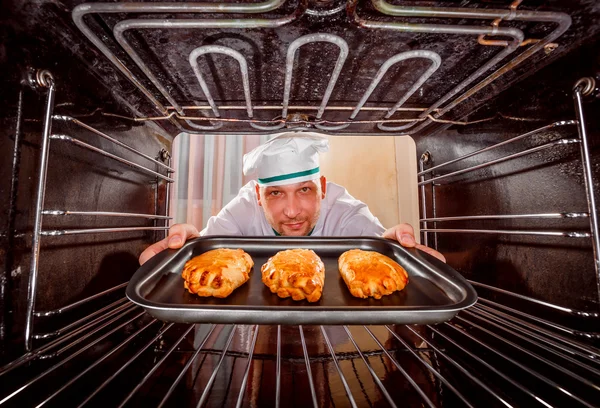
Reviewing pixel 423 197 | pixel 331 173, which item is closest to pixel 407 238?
pixel 423 197

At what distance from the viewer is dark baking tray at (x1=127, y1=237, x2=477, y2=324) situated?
2.51 feet

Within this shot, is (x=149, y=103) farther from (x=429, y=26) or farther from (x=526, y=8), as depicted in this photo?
(x=526, y=8)

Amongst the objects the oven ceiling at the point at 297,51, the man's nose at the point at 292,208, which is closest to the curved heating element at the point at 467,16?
the oven ceiling at the point at 297,51

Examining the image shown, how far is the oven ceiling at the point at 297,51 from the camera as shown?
2.39 feet

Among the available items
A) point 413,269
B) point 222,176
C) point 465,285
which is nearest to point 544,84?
point 465,285

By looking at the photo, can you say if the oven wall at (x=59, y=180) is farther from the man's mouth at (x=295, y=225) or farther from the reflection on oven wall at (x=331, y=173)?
the reflection on oven wall at (x=331, y=173)

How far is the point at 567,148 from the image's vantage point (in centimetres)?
85

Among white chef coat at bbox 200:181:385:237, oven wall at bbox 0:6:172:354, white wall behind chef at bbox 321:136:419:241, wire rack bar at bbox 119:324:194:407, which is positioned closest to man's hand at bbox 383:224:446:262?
wire rack bar at bbox 119:324:194:407

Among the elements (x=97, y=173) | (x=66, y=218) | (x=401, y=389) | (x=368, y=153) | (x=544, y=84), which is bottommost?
(x=401, y=389)

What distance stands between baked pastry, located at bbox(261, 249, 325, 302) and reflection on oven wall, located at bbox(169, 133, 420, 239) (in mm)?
2792

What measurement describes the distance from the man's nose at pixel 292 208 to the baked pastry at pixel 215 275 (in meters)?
1.03

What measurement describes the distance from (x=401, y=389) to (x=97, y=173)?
1.30 m

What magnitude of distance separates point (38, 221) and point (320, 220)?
2401 mm

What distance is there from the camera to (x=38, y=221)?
2.39 ft
